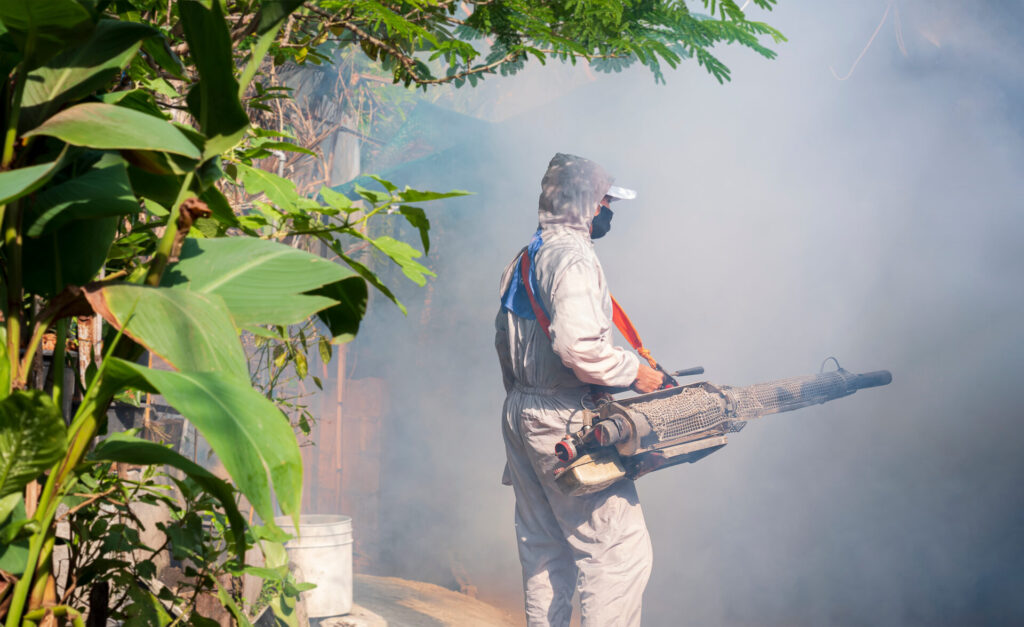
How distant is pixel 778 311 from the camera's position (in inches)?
183

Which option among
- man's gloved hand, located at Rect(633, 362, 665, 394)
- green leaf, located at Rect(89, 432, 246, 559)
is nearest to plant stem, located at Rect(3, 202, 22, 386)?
green leaf, located at Rect(89, 432, 246, 559)

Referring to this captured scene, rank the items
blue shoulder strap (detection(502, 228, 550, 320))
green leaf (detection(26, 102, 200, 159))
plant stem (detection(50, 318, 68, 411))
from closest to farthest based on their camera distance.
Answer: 1. green leaf (detection(26, 102, 200, 159))
2. plant stem (detection(50, 318, 68, 411))
3. blue shoulder strap (detection(502, 228, 550, 320))

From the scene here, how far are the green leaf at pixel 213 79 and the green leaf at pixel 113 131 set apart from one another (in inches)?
1.6

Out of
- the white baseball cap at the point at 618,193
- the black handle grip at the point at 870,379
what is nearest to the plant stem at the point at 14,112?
the white baseball cap at the point at 618,193

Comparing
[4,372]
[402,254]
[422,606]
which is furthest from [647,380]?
[422,606]

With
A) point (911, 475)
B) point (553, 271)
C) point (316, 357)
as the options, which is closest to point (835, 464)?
point (911, 475)

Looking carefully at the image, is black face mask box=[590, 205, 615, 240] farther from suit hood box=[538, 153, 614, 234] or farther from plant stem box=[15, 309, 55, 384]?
plant stem box=[15, 309, 55, 384]

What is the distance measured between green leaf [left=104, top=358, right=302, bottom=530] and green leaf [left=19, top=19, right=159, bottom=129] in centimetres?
28

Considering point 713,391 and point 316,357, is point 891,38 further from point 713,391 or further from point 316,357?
point 316,357

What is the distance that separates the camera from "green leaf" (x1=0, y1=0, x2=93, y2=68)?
0.62m

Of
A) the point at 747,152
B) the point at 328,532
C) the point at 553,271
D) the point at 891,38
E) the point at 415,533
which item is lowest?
the point at 415,533

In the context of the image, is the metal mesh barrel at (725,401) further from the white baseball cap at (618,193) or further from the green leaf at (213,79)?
the green leaf at (213,79)

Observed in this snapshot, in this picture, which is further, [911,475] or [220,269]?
[911,475]

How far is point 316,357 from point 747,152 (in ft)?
13.9
